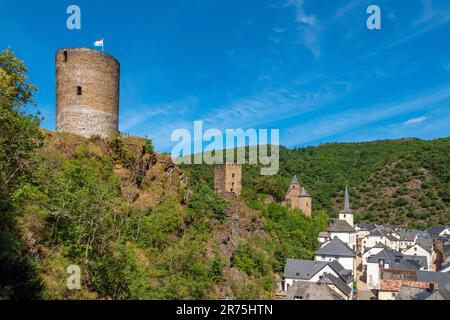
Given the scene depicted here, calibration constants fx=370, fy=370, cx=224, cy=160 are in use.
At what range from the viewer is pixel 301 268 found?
3950cm

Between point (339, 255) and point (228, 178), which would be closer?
point (339, 255)

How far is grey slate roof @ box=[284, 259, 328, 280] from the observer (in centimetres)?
3838

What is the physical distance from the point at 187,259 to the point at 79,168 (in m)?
7.93

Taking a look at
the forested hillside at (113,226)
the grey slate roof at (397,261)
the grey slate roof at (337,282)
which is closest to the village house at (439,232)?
the grey slate roof at (397,261)

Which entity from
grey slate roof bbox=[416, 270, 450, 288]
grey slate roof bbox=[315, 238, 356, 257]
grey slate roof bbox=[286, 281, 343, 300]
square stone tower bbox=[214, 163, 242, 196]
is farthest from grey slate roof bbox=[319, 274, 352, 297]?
square stone tower bbox=[214, 163, 242, 196]

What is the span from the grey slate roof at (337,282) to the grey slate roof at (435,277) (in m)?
7.02

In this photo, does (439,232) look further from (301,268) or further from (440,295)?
(440,295)

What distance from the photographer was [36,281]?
12.4 meters

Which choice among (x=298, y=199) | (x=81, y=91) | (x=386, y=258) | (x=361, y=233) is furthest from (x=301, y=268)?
(x=361, y=233)

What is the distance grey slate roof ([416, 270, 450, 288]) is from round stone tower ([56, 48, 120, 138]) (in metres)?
32.4

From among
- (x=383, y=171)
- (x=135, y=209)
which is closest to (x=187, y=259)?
(x=135, y=209)

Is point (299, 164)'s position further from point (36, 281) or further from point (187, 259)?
point (36, 281)

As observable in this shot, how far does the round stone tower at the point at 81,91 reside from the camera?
2325 centimetres

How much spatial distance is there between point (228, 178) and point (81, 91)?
93.5ft
